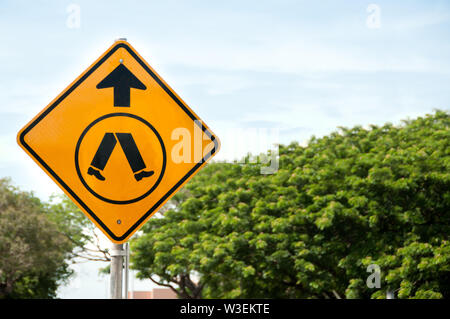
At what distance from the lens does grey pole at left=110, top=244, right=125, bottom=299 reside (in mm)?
2764

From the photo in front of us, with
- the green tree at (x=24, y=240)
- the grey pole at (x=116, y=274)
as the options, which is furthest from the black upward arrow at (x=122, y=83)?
the green tree at (x=24, y=240)

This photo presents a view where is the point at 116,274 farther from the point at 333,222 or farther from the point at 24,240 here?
the point at 24,240

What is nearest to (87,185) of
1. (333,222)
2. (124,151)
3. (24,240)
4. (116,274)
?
(124,151)

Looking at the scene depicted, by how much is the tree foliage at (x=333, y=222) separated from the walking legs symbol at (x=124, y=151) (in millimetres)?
14870

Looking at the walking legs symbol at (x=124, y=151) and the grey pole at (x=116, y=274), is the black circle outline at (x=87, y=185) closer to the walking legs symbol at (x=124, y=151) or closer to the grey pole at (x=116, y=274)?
the walking legs symbol at (x=124, y=151)

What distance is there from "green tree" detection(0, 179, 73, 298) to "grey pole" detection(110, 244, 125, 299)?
2905cm

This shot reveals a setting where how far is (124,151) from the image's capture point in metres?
2.95

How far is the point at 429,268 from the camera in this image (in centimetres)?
1639

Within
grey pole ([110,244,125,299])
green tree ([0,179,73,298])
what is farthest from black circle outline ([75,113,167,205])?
green tree ([0,179,73,298])

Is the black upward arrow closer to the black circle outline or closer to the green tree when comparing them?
the black circle outline

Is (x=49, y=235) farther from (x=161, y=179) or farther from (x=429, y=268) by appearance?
(x=161, y=179)
